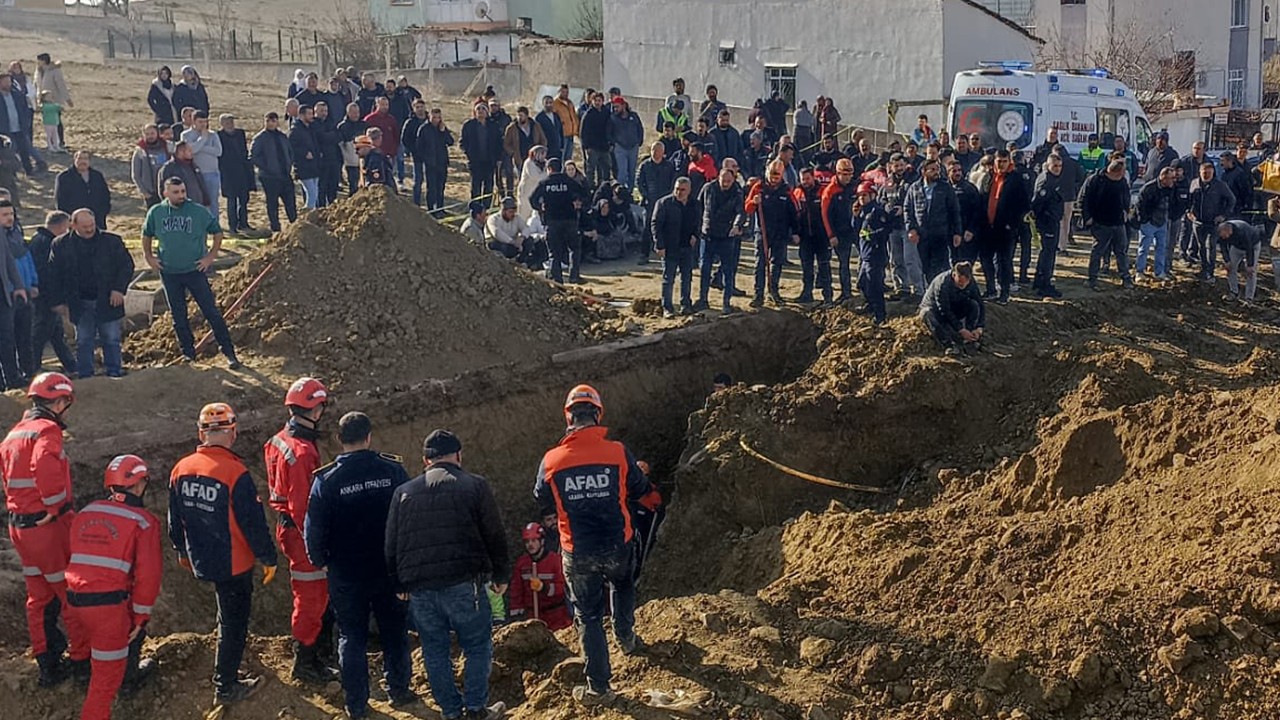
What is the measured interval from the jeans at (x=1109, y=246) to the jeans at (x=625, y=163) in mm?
7340

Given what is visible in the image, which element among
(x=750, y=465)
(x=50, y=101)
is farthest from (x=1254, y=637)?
(x=50, y=101)

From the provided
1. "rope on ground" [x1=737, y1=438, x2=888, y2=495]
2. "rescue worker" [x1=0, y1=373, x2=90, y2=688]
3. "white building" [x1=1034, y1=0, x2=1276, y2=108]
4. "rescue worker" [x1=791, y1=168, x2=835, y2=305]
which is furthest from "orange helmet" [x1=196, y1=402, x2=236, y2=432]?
"white building" [x1=1034, y1=0, x2=1276, y2=108]

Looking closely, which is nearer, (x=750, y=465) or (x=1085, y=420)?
(x=1085, y=420)

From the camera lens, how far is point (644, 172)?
17.6m

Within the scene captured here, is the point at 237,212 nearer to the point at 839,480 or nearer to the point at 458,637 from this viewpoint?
the point at 839,480

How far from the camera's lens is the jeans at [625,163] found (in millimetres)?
20031

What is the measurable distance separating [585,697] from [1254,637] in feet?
13.4

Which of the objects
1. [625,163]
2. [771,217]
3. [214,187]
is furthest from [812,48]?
[214,187]

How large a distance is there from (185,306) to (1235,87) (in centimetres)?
3906

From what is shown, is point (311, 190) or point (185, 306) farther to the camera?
point (311, 190)

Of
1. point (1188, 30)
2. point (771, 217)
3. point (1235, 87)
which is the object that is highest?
point (1188, 30)

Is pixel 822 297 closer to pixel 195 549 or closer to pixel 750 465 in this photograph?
pixel 750 465

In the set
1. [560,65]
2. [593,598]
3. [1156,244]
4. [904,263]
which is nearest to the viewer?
[593,598]

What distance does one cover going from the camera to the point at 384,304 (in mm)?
13656
